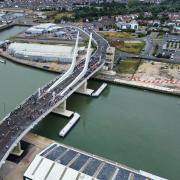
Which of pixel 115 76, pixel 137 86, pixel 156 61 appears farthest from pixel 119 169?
pixel 156 61

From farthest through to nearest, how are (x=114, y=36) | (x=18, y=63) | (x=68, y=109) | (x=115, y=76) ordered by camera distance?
(x=114, y=36) → (x=18, y=63) → (x=115, y=76) → (x=68, y=109)

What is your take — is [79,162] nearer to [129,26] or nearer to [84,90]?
[84,90]

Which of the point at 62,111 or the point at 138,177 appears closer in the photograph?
the point at 138,177

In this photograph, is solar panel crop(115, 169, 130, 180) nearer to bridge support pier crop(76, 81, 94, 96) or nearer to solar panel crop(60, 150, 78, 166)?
solar panel crop(60, 150, 78, 166)

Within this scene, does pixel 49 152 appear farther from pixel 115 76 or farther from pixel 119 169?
pixel 115 76

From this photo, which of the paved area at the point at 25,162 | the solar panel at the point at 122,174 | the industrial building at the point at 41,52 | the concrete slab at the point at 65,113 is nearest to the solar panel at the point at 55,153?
the paved area at the point at 25,162

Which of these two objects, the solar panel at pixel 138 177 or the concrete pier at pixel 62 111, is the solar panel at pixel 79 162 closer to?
the solar panel at pixel 138 177

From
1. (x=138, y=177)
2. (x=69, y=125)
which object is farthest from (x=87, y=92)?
(x=138, y=177)
